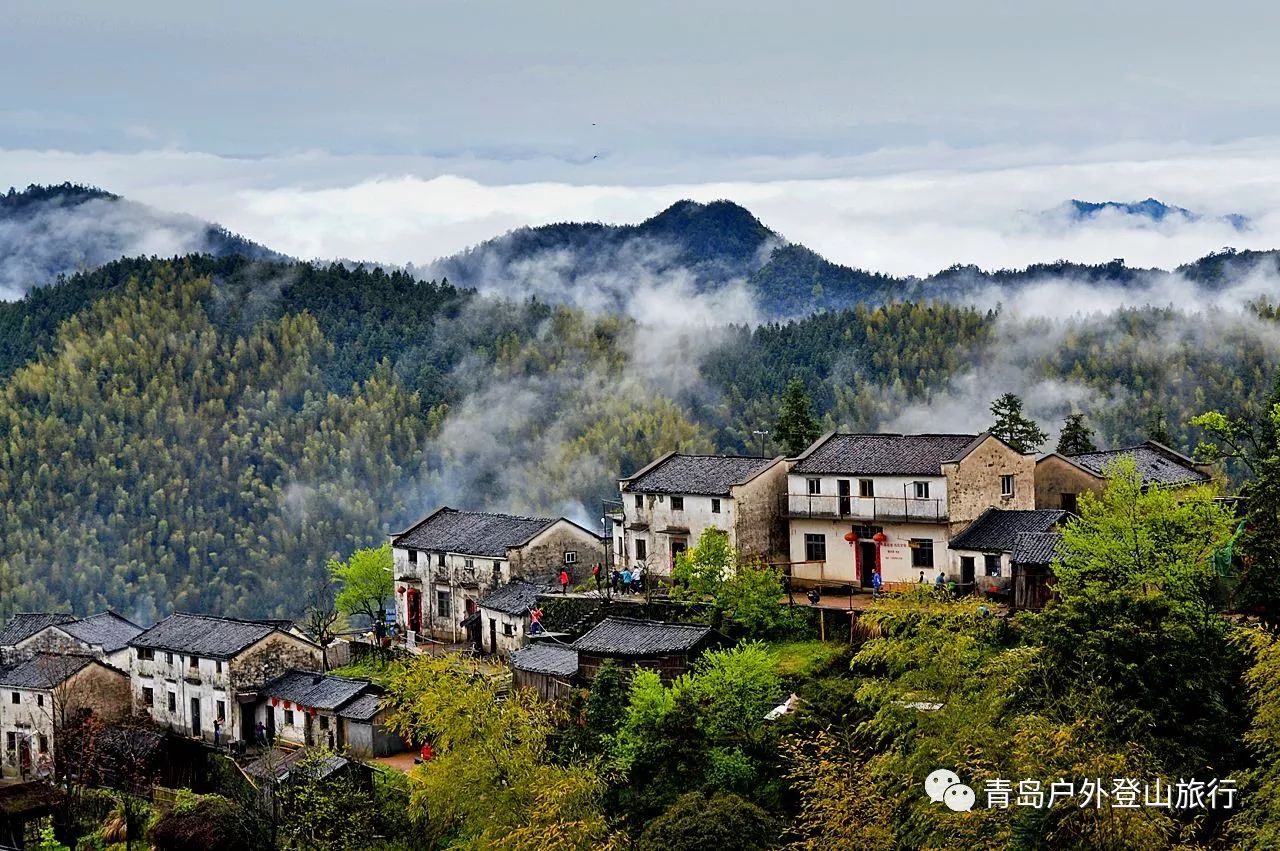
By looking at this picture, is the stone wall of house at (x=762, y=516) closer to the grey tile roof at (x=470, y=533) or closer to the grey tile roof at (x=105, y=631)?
the grey tile roof at (x=470, y=533)

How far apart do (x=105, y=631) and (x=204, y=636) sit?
13.7 metres

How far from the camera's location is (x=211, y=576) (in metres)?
160

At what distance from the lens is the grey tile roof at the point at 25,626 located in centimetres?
8231

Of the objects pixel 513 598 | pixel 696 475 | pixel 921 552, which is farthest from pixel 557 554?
pixel 921 552

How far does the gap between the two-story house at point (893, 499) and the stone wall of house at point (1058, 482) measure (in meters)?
2.35

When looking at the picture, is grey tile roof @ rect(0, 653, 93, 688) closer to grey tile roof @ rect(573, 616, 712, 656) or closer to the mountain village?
the mountain village

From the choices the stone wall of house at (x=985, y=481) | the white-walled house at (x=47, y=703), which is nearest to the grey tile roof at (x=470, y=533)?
the white-walled house at (x=47, y=703)

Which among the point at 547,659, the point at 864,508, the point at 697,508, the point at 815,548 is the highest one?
the point at 864,508

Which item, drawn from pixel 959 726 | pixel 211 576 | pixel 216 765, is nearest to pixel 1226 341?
pixel 211 576

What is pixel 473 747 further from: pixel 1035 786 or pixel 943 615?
pixel 1035 786

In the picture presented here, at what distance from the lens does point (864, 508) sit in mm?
61875

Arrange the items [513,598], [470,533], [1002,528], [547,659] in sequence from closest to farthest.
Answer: [547,659]
[1002,528]
[513,598]
[470,533]

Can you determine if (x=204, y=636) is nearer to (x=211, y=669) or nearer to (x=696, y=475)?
(x=211, y=669)

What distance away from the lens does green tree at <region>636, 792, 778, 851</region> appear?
40.4 metres
